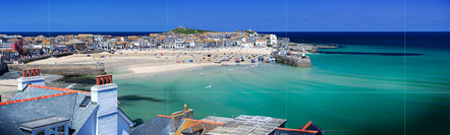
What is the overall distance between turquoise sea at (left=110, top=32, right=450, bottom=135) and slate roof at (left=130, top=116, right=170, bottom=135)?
904cm

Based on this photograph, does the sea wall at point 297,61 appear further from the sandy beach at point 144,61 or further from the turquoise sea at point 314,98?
the turquoise sea at point 314,98

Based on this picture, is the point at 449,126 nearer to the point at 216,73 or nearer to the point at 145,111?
the point at 145,111

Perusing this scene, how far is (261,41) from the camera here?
370 feet

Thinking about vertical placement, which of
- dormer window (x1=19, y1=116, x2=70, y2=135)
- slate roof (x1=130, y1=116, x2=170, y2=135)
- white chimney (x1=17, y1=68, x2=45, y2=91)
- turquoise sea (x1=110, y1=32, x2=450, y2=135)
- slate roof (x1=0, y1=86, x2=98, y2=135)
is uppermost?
white chimney (x1=17, y1=68, x2=45, y2=91)

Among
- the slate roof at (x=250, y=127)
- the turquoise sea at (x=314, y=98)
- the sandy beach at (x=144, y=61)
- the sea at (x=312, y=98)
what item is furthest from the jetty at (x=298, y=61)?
the slate roof at (x=250, y=127)

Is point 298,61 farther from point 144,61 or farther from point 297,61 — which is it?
point 144,61

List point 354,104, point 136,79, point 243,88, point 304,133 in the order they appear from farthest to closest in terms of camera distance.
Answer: point 136,79 < point 243,88 < point 354,104 < point 304,133

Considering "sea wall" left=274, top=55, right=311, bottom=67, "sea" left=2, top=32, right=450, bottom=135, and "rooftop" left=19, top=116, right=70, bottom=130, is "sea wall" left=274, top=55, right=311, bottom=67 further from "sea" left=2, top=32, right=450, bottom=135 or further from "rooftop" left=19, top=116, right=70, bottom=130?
"rooftop" left=19, top=116, right=70, bottom=130

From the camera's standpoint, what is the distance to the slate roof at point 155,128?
9.33 m

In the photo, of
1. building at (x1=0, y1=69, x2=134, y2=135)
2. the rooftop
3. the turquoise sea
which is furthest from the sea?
the rooftop

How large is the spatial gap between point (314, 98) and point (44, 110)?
22.0 m

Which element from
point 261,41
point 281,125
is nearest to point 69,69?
point 281,125

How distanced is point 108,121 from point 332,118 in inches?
604

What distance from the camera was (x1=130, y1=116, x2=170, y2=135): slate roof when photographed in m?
9.33
